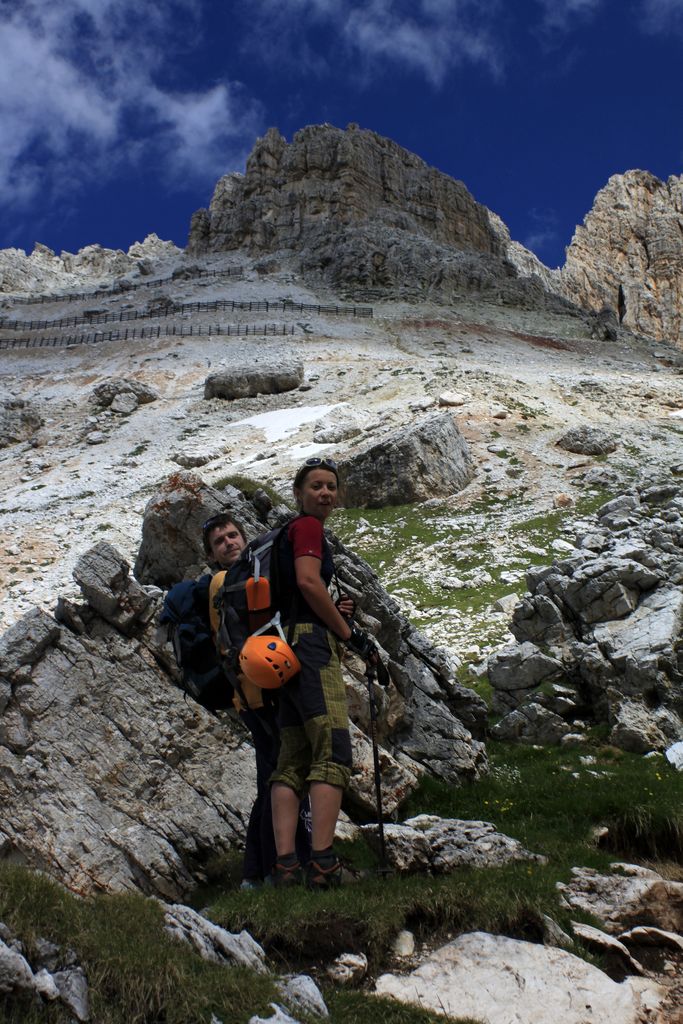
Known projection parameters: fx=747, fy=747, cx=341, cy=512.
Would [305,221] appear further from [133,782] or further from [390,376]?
[133,782]

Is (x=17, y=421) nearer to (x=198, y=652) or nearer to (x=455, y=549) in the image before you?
(x=455, y=549)

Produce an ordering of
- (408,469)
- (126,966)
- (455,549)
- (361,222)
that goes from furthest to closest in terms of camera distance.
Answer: (361,222) < (408,469) < (455,549) < (126,966)

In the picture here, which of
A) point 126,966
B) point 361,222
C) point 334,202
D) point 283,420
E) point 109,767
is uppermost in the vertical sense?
point 334,202

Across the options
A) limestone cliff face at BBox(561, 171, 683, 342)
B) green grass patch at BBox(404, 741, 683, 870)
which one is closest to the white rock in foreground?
green grass patch at BBox(404, 741, 683, 870)

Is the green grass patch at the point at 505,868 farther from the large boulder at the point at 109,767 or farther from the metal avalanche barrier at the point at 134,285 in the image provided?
the metal avalanche barrier at the point at 134,285

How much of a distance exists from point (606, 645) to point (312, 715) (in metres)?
5.90

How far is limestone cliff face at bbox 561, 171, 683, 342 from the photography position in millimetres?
120438

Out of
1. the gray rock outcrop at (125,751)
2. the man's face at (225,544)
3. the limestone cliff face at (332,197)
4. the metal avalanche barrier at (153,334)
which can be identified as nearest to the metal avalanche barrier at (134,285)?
the limestone cliff face at (332,197)

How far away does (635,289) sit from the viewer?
122000 mm

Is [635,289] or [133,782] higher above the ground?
[635,289]

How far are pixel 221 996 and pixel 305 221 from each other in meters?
88.0

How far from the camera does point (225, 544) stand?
20.2 feet

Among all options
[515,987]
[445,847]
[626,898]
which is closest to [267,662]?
[445,847]

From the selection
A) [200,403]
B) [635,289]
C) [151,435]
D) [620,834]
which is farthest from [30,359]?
[635,289]
